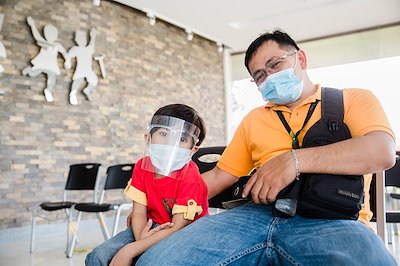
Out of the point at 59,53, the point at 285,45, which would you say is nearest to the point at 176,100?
the point at 59,53

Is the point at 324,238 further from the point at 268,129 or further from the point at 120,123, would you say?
the point at 120,123

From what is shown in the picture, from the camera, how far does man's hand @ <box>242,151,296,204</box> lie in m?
1.11

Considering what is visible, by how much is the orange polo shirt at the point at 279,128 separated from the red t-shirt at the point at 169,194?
214mm

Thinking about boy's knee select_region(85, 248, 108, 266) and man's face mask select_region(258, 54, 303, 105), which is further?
man's face mask select_region(258, 54, 303, 105)

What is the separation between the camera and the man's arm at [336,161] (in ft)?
3.55

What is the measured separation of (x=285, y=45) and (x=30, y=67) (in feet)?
12.4

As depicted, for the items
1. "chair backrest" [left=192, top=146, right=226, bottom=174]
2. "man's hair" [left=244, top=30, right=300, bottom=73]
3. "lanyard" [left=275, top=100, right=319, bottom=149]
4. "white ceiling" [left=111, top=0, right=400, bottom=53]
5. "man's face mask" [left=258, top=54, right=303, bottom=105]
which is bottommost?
"chair backrest" [left=192, top=146, right=226, bottom=174]

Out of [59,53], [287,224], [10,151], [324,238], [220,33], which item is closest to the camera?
[324,238]

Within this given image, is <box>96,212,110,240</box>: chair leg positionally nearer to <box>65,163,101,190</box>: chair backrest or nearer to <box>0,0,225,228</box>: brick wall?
<box>65,163,101,190</box>: chair backrest

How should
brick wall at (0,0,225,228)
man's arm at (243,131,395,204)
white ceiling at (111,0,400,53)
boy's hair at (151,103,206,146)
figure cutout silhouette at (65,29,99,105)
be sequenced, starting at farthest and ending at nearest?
white ceiling at (111,0,400,53) < figure cutout silhouette at (65,29,99,105) < brick wall at (0,0,225,228) < boy's hair at (151,103,206,146) < man's arm at (243,131,395,204)

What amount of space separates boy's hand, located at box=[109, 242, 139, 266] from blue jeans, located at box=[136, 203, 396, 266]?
0.21 feet

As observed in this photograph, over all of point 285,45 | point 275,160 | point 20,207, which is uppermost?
point 285,45

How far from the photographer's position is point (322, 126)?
119 cm

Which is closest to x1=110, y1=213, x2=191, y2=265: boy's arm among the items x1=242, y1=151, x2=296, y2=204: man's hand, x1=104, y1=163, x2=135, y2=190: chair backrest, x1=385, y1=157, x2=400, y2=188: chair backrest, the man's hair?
x1=242, y1=151, x2=296, y2=204: man's hand
